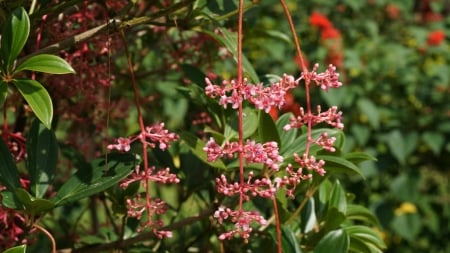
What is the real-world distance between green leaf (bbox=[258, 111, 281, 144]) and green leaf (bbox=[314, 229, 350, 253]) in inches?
5.8

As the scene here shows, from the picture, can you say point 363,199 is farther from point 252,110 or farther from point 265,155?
point 265,155

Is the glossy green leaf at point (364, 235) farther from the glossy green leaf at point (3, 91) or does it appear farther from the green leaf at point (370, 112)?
the green leaf at point (370, 112)

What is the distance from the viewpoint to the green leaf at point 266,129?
1.06m

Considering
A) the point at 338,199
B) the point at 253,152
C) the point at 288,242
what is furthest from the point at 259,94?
the point at 338,199

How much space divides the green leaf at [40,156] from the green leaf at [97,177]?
32mm

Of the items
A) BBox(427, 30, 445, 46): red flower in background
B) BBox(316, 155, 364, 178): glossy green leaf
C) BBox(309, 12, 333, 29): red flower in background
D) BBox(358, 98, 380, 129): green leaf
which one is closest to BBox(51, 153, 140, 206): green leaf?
BBox(316, 155, 364, 178): glossy green leaf

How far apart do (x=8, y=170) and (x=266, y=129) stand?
338 millimetres

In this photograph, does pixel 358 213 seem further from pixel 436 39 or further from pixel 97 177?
pixel 436 39

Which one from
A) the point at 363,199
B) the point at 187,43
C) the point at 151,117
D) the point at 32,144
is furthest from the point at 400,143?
the point at 32,144

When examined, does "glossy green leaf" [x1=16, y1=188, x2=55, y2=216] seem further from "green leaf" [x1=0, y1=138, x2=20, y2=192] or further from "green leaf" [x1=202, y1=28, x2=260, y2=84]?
"green leaf" [x1=202, y1=28, x2=260, y2=84]

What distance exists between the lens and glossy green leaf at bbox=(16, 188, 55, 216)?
38.4 inches

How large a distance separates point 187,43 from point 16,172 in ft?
1.89

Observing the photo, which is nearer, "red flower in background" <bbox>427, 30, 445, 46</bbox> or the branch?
the branch

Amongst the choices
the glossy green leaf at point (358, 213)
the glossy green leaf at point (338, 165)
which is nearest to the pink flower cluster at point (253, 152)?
the glossy green leaf at point (338, 165)
